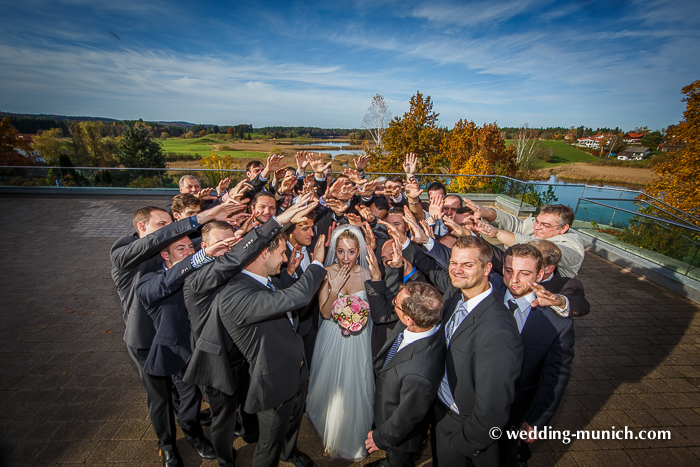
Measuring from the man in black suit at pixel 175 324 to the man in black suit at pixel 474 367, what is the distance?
1.91m

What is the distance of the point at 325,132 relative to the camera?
106m

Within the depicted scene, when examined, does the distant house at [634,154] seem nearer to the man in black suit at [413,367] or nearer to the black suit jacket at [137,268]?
the man in black suit at [413,367]

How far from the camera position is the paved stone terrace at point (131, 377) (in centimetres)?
288

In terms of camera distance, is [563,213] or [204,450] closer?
[204,450]

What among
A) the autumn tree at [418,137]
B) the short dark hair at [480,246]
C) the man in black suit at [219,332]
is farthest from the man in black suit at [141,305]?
the autumn tree at [418,137]

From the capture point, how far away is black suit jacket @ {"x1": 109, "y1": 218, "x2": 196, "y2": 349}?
2.46m

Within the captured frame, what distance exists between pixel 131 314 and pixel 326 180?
3.95 m

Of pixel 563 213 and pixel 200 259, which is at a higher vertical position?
pixel 563 213

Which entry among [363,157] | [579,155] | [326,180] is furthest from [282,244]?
[579,155]

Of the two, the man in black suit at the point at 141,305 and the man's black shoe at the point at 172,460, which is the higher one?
the man in black suit at the point at 141,305

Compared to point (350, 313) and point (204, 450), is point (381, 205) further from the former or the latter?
point (204, 450)

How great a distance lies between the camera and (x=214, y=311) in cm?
220

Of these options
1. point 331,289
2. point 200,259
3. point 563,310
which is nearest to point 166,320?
point 200,259

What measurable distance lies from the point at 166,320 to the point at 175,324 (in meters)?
0.08
